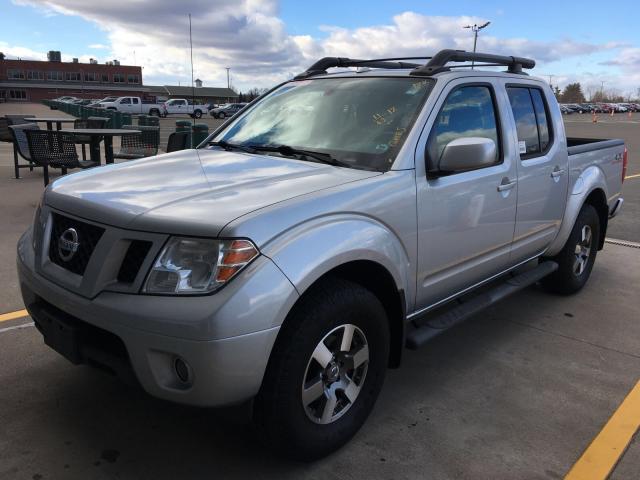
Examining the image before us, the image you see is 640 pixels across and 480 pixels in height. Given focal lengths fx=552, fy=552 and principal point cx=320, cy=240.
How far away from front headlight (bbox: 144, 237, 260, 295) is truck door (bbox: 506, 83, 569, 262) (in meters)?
2.34

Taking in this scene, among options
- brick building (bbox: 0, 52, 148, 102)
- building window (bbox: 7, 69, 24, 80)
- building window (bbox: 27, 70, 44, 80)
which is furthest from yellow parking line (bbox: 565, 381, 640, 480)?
building window (bbox: 27, 70, 44, 80)

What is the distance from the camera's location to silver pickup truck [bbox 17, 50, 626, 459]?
2096mm

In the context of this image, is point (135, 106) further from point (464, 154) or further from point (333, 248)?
point (333, 248)

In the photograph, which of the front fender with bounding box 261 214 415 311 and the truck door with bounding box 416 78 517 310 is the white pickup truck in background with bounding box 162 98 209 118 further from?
the front fender with bounding box 261 214 415 311

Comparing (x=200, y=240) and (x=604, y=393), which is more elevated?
(x=200, y=240)

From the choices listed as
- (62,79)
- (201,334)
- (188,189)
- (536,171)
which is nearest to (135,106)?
(536,171)

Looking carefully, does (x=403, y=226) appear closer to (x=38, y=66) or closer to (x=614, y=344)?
(x=614, y=344)

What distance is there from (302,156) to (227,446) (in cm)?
157

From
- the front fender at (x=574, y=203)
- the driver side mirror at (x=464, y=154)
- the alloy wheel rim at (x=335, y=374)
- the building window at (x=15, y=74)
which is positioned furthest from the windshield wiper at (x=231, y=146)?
the building window at (x=15, y=74)

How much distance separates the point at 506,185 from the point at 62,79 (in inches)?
4389

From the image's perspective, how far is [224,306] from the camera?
2.01 m

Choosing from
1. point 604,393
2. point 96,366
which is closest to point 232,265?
point 96,366

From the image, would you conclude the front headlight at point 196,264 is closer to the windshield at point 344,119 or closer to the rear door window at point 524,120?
the windshield at point 344,119

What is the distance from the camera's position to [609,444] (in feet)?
9.15
